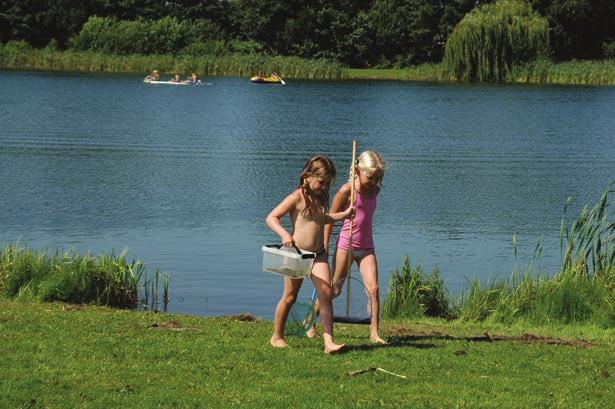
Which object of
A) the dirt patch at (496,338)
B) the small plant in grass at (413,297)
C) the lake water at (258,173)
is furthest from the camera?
the lake water at (258,173)

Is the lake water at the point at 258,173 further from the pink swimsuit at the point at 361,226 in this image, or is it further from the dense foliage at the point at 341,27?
the dense foliage at the point at 341,27

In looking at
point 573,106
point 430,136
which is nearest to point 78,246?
point 430,136

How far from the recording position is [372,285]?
1008 cm

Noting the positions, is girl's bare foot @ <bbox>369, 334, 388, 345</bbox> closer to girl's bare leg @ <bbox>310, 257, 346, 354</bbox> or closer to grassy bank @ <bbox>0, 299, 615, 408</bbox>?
grassy bank @ <bbox>0, 299, 615, 408</bbox>

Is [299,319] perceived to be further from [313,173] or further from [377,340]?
[313,173]

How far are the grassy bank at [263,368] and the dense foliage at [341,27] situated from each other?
84177 millimetres

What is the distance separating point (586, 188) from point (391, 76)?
201ft

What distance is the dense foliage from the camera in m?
95.1

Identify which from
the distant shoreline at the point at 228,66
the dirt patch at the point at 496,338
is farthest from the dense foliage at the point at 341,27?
the dirt patch at the point at 496,338

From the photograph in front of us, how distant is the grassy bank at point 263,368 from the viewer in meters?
8.05

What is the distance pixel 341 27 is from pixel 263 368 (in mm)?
88971

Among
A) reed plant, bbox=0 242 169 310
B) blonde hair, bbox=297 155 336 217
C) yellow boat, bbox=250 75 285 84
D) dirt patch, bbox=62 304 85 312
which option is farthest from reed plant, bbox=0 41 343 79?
blonde hair, bbox=297 155 336 217

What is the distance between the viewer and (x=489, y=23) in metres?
75.1

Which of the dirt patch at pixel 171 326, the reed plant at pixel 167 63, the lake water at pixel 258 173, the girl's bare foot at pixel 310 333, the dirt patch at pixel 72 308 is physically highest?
the girl's bare foot at pixel 310 333
